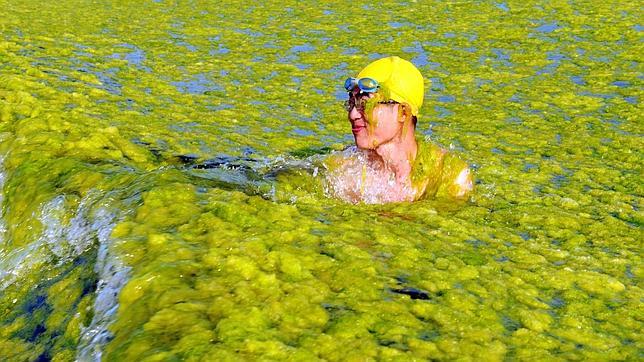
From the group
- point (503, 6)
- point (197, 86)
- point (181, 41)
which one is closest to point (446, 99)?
point (197, 86)

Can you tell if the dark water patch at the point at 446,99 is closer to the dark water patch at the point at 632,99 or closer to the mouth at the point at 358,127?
the dark water patch at the point at 632,99

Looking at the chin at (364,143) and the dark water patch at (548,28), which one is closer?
the chin at (364,143)

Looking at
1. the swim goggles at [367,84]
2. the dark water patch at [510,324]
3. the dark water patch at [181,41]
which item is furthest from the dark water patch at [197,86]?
the dark water patch at [510,324]

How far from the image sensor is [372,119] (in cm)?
643

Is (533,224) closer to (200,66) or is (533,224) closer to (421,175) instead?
(421,175)

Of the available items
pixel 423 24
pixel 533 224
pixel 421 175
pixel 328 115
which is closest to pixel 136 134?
pixel 328 115

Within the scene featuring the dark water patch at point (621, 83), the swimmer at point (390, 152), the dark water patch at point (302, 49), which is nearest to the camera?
the swimmer at point (390, 152)

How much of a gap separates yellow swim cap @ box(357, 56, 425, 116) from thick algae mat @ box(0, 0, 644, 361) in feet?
3.26

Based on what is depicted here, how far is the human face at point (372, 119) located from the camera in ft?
20.9

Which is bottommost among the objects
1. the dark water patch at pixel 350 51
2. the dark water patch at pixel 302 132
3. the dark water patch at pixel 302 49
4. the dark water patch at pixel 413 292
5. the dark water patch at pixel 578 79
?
the dark water patch at pixel 302 132

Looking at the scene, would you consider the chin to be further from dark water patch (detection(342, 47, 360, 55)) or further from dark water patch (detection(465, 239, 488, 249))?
dark water patch (detection(342, 47, 360, 55))

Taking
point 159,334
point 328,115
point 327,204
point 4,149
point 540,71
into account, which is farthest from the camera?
point 540,71

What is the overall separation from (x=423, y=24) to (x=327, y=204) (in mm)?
10437

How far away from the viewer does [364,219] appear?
5801 mm
